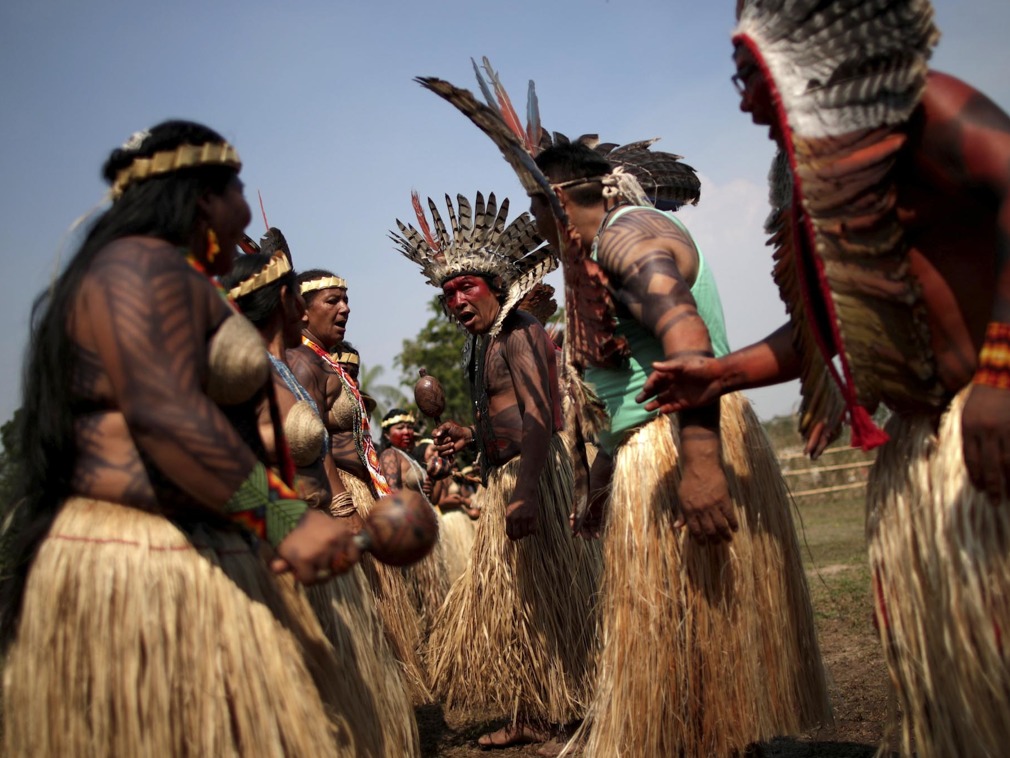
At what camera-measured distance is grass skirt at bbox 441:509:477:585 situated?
874 cm

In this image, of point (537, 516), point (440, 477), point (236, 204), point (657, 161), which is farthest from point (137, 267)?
point (440, 477)

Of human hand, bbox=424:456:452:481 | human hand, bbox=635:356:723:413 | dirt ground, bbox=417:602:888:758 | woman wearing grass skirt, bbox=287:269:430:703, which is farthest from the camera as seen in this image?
human hand, bbox=424:456:452:481

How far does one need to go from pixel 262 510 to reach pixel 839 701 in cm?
320

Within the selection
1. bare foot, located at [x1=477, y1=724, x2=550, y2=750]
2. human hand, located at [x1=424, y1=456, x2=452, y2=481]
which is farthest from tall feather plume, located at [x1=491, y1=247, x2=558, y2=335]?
human hand, located at [x1=424, y1=456, x2=452, y2=481]

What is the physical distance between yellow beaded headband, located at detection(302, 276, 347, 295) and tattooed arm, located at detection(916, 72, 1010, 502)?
387cm

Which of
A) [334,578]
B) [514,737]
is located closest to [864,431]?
[334,578]

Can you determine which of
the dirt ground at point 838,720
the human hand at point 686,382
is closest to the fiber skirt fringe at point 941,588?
the human hand at point 686,382

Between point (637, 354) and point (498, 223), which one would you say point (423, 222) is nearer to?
point (498, 223)

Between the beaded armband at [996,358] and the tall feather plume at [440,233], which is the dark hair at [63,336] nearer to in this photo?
the beaded armband at [996,358]

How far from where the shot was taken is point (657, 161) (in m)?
3.90

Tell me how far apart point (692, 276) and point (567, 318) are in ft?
1.59

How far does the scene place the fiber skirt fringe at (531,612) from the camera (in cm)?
435

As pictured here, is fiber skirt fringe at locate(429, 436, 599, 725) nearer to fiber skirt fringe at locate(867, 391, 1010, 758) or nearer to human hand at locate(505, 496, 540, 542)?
human hand at locate(505, 496, 540, 542)

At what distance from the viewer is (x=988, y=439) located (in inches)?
64.9
